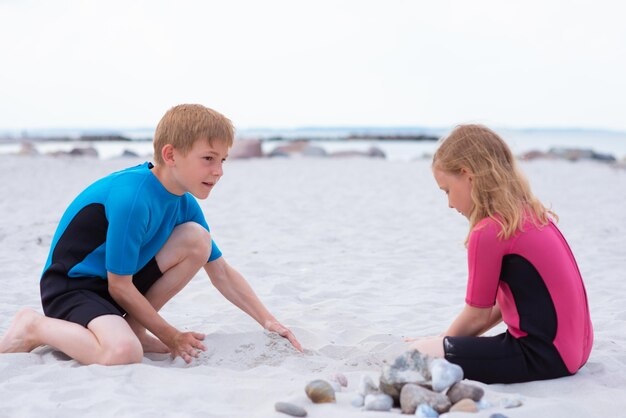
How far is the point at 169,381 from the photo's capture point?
2.69m

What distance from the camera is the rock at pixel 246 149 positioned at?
18.3m

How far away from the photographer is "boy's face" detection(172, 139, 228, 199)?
313cm

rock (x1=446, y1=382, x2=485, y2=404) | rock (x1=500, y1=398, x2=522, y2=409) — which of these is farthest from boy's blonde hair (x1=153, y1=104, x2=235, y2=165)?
rock (x1=500, y1=398, x2=522, y2=409)

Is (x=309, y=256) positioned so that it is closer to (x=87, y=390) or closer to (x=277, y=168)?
(x=87, y=390)

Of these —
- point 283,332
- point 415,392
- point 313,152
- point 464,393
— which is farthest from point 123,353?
point 313,152

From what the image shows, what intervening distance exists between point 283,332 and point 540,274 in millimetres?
1305

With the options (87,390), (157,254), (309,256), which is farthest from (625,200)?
(87,390)

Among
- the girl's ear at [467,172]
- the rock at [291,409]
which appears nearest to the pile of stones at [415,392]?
the rock at [291,409]

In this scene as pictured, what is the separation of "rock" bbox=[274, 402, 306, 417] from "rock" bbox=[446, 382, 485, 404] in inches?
21.1

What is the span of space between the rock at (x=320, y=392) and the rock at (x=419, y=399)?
26 cm

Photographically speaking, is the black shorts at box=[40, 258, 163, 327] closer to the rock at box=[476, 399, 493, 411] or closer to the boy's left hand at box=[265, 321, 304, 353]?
the boy's left hand at box=[265, 321, 304, 353]

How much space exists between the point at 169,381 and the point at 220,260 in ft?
3.24

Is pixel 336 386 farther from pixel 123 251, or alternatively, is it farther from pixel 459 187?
pixel 123 251

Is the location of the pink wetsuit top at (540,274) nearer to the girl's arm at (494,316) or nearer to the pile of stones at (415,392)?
the girl's arm at (494,316)
